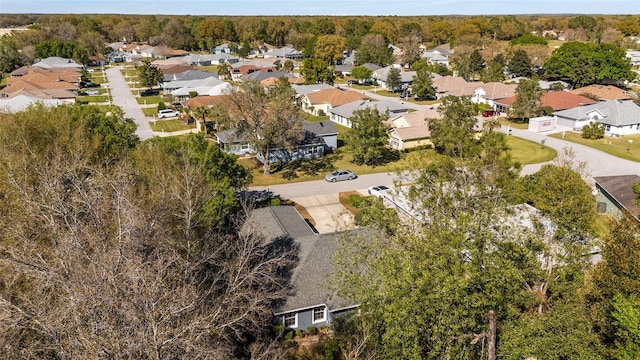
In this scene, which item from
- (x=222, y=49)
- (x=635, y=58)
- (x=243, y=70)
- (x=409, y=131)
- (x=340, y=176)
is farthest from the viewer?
(x=222, y=49)

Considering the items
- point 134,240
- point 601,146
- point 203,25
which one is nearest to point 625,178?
point 601,146

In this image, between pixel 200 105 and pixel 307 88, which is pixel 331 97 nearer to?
pixel 307 88

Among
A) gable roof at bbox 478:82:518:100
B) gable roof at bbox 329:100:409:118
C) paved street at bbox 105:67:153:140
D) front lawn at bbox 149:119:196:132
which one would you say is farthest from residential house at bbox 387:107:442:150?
paved street at bbox 105:67:153:140

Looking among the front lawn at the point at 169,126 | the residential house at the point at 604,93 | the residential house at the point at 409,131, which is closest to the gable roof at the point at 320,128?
the residential house at the point at 409,131

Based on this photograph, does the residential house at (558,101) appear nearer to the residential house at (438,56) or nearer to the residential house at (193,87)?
the residential house at (193,87)

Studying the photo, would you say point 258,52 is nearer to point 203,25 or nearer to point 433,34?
point 203,25

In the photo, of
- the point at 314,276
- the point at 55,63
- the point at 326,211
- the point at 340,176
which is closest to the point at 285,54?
the point at 55,63
